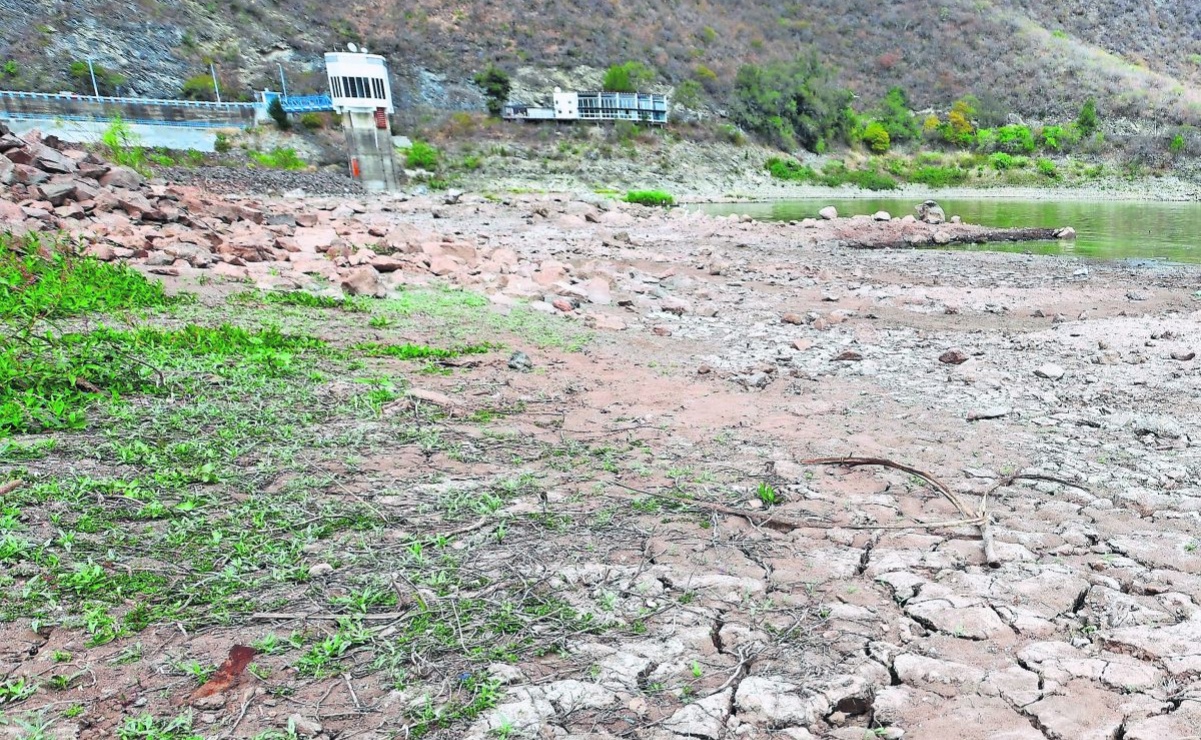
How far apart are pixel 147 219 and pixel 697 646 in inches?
377

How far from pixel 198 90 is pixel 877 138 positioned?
4859cm

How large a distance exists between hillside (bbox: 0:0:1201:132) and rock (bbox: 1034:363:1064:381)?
4809cm

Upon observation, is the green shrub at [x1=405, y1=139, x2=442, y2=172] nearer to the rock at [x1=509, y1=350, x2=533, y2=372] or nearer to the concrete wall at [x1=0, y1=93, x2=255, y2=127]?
the concrete wall at [x1=0, y1=93, x2=255, y2=127]

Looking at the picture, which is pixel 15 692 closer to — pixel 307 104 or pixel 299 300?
pixel 299 300

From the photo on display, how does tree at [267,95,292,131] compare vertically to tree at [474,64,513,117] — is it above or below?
below

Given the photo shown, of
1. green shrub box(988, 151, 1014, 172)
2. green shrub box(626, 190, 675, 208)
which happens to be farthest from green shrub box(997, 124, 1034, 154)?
green shrub box(626, 190, 675, 208)

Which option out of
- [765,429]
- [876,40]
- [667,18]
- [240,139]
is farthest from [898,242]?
[876,40]

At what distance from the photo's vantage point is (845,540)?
3.17 m

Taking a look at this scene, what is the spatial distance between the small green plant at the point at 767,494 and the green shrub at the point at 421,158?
38.2 m

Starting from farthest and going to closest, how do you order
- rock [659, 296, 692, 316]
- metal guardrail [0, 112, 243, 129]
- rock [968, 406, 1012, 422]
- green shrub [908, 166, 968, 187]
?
green shrub [908, 166, 968, 187] → metal guardrail [0, 112, 243, 129] → rock [659, 296, 692, 316] → rock [968, 406, 1012, 422]

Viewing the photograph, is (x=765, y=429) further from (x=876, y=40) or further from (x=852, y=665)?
(x=876, y=40)

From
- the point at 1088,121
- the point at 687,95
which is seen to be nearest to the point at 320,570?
the point at 687,95

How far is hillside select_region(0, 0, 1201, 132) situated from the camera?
1732 inches

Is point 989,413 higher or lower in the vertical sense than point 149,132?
lower
